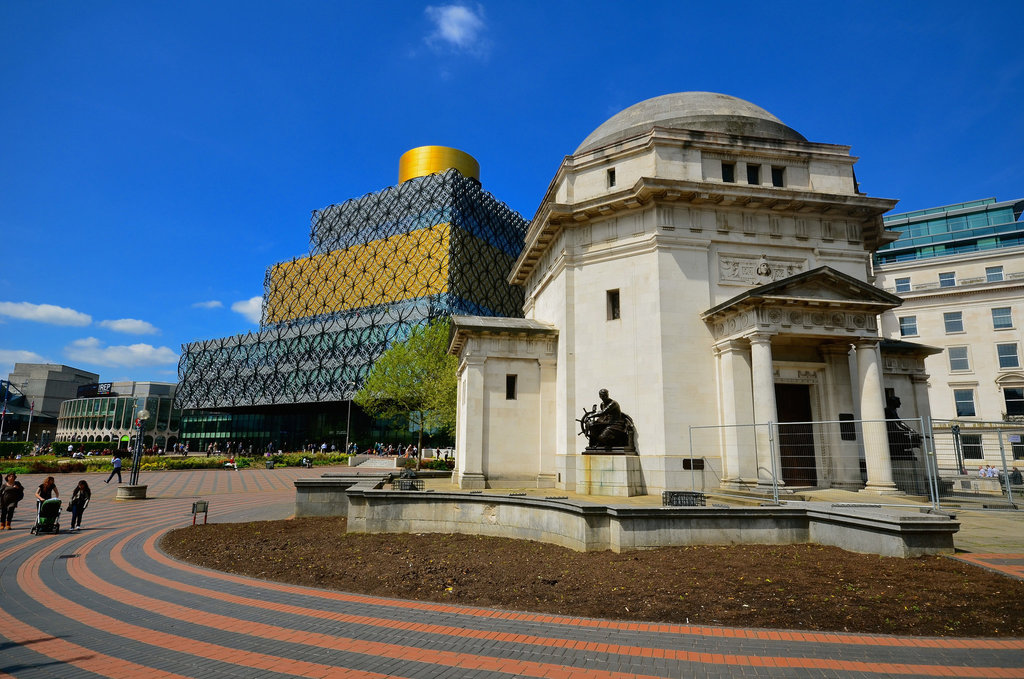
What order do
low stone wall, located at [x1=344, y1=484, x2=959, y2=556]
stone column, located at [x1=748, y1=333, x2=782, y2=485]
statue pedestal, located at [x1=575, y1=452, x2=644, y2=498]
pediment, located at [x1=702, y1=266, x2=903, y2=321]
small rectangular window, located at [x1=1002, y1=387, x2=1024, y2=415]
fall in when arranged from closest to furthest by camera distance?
1. low stone wall, located at [x1=344, y1=484, x2=959, y2=556]
2. stone column, located at [x1=748, y1=333, x2=782, y2=485]
3. pediment, located at [x1=702, y1=266, x2=903, y2=321]
4. statue pedestal, located at [x1=575, y1=452, x2=644, y2=498]
5. small rectangular window, located at [x1=1002, y1=387, x2=1024, y2=415]

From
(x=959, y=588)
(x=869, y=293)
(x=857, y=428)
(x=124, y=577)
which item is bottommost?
(x=124, y=577)

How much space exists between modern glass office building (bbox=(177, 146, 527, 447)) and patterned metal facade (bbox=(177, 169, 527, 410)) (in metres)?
0.18

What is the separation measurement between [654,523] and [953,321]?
48100 mm

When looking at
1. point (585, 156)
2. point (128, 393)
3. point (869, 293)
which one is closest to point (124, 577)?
point (585, 156)

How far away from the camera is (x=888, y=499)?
15219 millimetres

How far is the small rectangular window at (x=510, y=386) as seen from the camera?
2255 cm

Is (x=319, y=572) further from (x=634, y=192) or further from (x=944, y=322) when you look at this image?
(x=944, y=322)

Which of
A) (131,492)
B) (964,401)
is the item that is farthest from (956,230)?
(131,492)

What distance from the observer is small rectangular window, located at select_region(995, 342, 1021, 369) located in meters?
42.4

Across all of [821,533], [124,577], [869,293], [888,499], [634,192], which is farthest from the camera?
[634,192]

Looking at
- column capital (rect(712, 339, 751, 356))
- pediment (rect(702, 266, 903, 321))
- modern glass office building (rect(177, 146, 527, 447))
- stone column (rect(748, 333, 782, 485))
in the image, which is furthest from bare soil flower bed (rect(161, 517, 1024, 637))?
modern glass office building (rect(177, 146, 527, 447))

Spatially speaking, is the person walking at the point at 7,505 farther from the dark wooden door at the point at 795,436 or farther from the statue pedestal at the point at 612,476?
the dark wooden door at the point at 795,436

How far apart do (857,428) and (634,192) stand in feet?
37.7

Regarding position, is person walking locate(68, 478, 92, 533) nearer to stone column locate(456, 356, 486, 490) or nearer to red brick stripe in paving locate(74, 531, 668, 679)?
red brick stripe in paving locate(74, 531, 668, 679)
